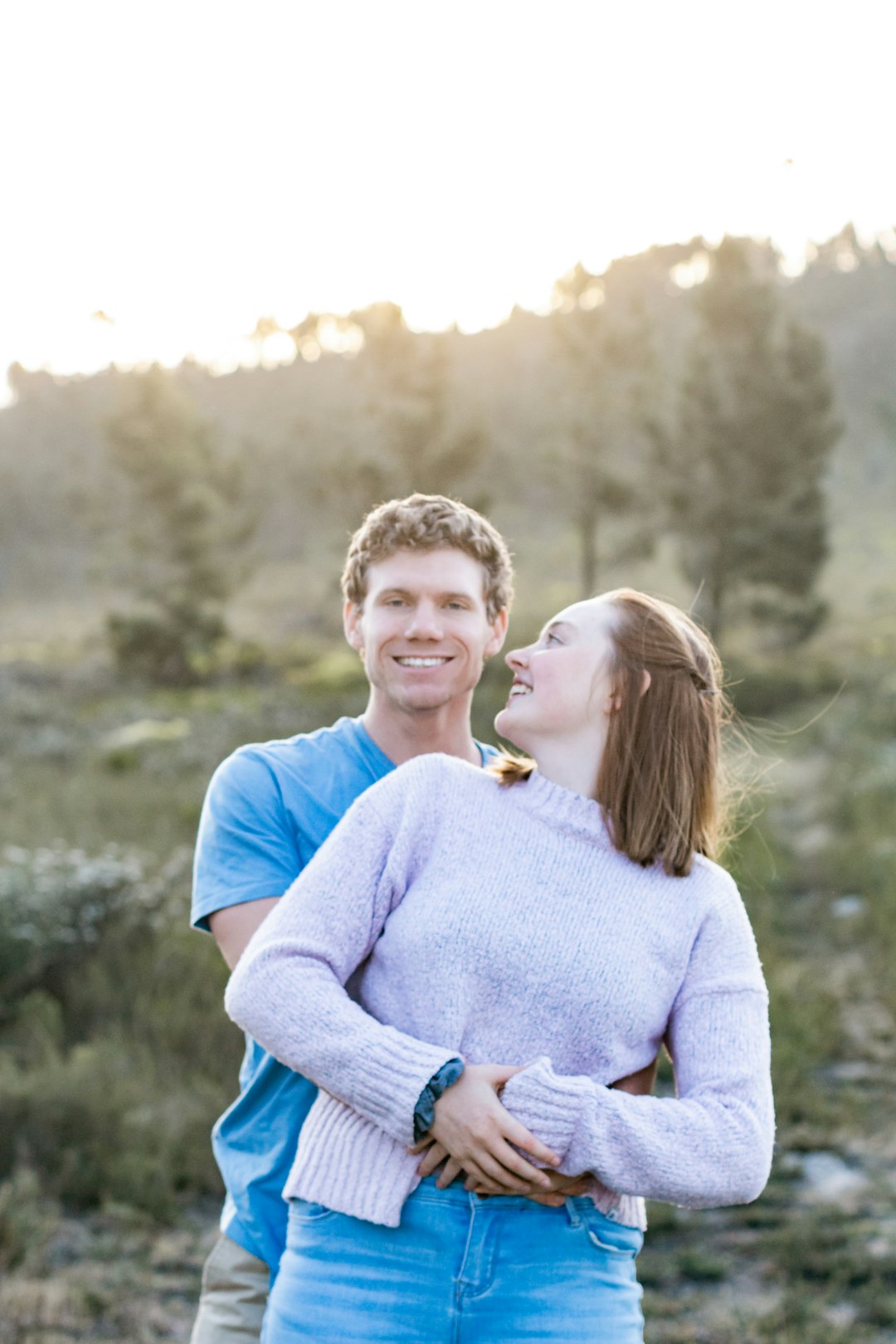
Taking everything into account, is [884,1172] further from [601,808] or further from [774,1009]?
[601,808]

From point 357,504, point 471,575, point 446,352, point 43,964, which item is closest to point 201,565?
point 357,504

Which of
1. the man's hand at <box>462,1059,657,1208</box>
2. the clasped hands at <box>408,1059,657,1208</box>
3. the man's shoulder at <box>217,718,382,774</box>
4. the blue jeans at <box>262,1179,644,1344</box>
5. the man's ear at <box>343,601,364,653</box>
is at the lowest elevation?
the blue jeans at <box>262,1179,644,1344</box>

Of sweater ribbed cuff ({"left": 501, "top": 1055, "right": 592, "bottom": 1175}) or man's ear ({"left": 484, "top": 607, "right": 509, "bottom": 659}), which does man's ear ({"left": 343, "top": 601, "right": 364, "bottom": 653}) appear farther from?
sweater ribbed cuff ({"left": 501, "top": 1055, "right": 592, "bottom": 1175})

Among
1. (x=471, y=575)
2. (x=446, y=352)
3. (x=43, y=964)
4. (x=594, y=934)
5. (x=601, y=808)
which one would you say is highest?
(x=446, y=352)

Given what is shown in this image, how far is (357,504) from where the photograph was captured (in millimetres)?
29562

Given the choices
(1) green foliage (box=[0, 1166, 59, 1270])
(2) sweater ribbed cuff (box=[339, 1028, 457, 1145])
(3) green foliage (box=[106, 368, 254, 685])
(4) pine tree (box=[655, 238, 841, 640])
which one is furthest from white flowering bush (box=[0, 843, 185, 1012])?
(3) green foliage (box=[106, 368, 254, 685])

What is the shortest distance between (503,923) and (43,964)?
598cm

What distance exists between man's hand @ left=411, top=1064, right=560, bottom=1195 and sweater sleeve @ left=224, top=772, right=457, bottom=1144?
54mm

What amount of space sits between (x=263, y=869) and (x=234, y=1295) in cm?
87

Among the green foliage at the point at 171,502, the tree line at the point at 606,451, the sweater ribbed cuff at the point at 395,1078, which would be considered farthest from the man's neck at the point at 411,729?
the green foliage at the point at 171,502

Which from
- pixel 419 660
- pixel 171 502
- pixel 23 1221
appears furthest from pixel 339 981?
pixel 171 502

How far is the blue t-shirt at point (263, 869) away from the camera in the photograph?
240 centimetres

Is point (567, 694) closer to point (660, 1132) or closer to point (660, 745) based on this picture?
point (660, 745)

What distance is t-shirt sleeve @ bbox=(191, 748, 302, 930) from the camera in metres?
2.40
